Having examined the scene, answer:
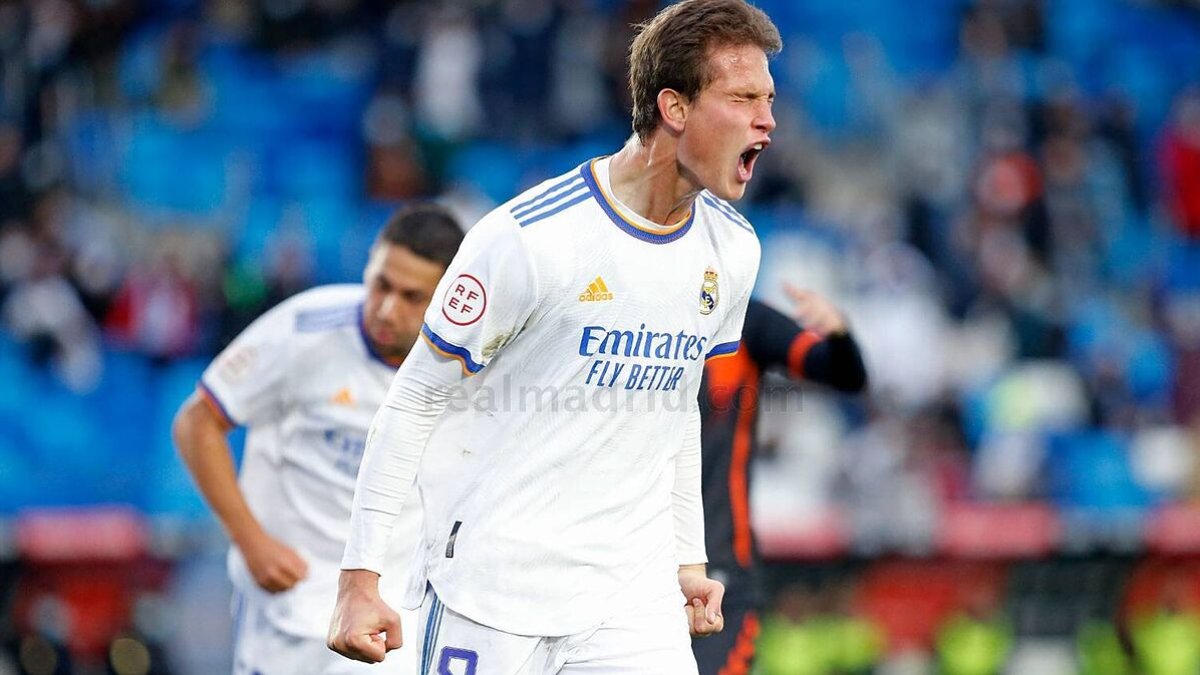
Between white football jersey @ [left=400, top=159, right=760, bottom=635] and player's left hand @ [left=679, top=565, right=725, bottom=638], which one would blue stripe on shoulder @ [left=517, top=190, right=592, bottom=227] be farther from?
player's left hand @ [left=679, top=565, right=725, bottom=638]

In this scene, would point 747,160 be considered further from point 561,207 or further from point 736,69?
point 561,207

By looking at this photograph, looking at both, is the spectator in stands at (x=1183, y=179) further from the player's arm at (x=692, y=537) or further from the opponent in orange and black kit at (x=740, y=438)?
the player's arm at (x=692, y=537)

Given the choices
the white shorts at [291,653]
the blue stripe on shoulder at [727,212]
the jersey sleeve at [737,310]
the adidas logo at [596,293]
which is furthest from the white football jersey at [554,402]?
the white shorts at [291,653]

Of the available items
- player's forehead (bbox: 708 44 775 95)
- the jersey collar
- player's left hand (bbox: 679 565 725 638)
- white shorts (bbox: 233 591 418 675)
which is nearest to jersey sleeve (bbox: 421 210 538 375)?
the jersey collar

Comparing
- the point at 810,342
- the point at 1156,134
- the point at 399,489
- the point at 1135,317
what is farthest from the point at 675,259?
the point at 1156,134

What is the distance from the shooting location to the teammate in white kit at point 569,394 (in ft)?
12.6

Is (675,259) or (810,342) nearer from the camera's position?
(675,259)

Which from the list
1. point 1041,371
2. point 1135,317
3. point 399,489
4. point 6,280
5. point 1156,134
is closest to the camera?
point 399,489

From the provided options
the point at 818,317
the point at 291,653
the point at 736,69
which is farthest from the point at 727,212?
the point at 291,653

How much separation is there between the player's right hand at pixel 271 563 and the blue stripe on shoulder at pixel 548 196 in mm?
2009

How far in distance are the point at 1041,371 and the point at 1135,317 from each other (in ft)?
4.69

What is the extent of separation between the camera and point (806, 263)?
12984mm

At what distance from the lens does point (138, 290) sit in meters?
11.9

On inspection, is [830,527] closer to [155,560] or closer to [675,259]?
[155,560]
